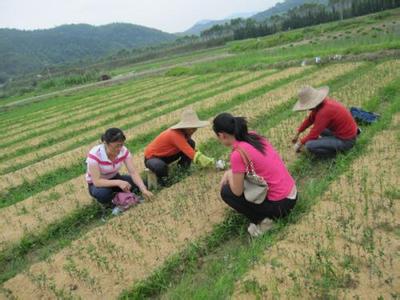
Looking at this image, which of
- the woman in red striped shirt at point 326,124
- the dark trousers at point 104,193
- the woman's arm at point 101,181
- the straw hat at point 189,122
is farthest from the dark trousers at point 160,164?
the woman in red striped shirt at point 326,124

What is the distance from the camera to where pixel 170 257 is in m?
4.40

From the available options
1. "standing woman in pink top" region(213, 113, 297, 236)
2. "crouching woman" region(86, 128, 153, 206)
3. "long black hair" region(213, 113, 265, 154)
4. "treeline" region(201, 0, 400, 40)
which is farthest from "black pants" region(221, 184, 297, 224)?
"treeline" region(201, 0, 400, 40)

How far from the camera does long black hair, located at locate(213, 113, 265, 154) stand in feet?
13.5

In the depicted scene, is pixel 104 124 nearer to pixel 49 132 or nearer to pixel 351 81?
pixel 49 132

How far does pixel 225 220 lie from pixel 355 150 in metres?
2.73

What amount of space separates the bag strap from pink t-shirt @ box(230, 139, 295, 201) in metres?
0.02

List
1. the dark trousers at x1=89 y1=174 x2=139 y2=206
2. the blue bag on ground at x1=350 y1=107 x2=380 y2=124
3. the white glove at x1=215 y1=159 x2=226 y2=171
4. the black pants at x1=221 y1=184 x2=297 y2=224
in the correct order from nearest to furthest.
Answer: the black pants at x1=221 y1=184 x2=297 y2=224
the dark trousers at x1=89 y1=174 x2=139 y2=206
the white glove at x1=215 y1=159 x2=226 y2=171
the blue bag on ground at x1=350 y1=107 x2=380 y2=124

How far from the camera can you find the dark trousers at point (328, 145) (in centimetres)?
620

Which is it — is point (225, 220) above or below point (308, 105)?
below

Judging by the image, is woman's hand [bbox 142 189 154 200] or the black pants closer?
the black pants

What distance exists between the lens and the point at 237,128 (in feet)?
13.5

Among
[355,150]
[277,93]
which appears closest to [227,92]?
[277,93]

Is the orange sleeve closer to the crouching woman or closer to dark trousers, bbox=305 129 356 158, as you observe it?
the crouching woman

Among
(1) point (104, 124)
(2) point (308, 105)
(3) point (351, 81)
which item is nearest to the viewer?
(2) point (308, 105)
